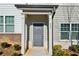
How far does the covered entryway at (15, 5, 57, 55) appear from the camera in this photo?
10703 mm

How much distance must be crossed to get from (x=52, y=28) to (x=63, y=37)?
472 mm

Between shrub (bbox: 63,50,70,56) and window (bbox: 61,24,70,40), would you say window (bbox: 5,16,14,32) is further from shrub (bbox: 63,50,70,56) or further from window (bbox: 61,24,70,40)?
shrub (bbox: 63,50,70,56)

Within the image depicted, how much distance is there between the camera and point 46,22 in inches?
441

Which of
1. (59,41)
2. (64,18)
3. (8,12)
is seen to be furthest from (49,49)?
(8,12)

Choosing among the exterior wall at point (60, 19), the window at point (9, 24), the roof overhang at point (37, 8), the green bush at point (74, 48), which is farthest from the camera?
the window at point (9, 24)

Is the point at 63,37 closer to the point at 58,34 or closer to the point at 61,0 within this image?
the point at 58,34

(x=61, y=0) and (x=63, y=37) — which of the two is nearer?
(x=61, y=0)

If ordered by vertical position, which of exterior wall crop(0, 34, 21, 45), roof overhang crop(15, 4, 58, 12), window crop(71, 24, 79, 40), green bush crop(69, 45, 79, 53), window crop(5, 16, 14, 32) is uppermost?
roof overhang crop(15, 4, 58, 12)

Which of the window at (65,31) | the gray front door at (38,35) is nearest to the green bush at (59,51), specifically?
the window at (65,31)

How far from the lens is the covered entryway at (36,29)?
10703mm

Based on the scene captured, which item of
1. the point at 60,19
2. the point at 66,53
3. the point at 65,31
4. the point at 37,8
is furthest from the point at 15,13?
the point at 66,53

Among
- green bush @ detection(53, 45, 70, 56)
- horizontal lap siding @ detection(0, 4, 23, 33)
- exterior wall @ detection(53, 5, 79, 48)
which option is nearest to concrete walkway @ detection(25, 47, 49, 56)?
green bush @ detection(53, 45, 70, 56)

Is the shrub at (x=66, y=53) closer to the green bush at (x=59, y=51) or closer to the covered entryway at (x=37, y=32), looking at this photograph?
the green bush at (x=59, y=51)

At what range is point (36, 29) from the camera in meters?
11.3
